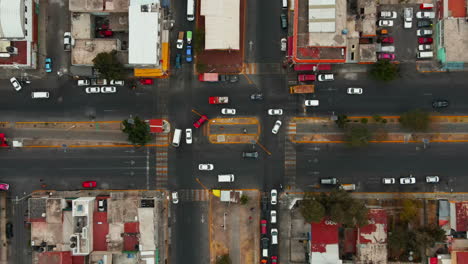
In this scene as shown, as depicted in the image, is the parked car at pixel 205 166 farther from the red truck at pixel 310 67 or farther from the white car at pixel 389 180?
the white car at pixel 389 180

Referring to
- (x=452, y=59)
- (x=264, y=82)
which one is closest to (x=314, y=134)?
(x=264, y=82)

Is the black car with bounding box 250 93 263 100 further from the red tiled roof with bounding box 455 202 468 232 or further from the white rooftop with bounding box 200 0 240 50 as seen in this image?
the red tiled roof with bounding box 455 202 468 232

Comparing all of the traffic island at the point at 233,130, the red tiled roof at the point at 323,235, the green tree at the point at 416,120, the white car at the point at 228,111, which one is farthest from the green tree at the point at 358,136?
the white car at the point at 228,111

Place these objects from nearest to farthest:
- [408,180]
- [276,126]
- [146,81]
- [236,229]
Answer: [408,180]
[276,126]
[146,81]
[236,229]

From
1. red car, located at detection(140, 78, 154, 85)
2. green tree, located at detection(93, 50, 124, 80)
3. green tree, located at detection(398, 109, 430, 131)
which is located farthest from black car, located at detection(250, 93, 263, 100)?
green tree, located at detection(398, 109, 430, 131)

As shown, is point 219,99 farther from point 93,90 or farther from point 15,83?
point 15,83

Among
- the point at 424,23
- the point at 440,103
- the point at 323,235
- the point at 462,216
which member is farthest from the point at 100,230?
the point at 424,23

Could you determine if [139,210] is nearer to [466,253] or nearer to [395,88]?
[395,88]
